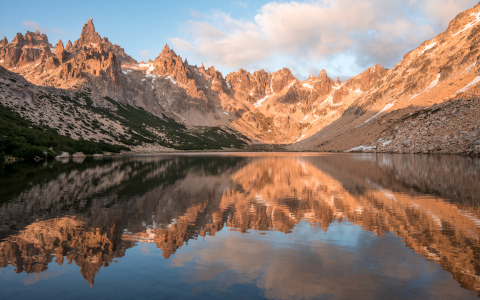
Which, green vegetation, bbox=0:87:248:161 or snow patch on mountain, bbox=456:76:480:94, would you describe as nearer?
green vegetation, bbox=0:87:248:161

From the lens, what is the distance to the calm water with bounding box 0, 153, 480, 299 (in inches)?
325

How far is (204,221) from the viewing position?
52.2 ft

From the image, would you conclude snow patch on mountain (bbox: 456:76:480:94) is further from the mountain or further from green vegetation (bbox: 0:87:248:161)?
green vegetation (bbox: 0:87:248:161)

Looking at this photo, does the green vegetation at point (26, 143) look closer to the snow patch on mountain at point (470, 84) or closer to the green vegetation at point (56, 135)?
the green vegetation at point (56, 135)

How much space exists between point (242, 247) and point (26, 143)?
95725 mm

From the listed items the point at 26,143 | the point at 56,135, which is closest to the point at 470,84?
the point at 26,143

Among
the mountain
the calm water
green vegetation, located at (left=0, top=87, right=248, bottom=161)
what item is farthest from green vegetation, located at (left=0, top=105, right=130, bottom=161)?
the mountain

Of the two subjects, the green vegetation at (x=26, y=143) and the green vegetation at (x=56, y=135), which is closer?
the green vegetation at (x=26, y=143)

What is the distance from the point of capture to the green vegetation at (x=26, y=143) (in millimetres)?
75125

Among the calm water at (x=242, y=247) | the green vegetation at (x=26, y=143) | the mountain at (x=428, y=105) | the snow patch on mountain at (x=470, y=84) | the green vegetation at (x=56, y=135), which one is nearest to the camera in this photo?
the calm water at (x=242, y=247)

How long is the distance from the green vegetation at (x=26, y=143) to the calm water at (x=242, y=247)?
7020 cm

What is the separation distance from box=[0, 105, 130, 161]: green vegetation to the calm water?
2764 inches

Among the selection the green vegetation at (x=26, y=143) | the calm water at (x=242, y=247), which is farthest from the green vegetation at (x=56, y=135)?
the calm water at (x=242, y=247)

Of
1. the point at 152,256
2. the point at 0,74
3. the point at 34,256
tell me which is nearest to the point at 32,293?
the point at 34,256
